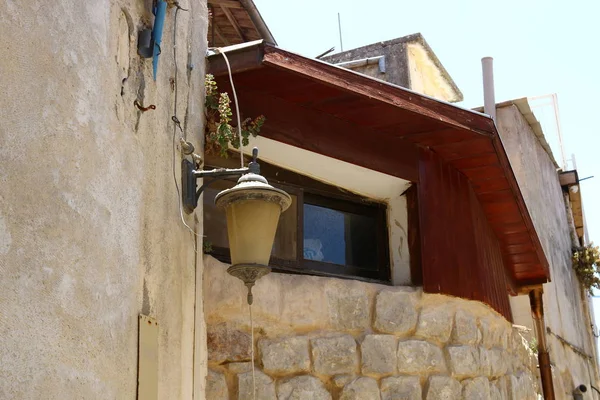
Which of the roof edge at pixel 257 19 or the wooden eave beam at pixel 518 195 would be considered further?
the roof edge at pixel 257 19

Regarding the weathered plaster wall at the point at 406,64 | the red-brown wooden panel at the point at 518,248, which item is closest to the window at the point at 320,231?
the red-brown wooden panel at the point at 518,248

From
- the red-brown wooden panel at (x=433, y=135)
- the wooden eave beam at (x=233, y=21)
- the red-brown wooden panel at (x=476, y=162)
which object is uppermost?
the wooden eave beam at (x=233, y=21)

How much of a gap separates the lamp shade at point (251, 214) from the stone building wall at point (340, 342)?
52 cm

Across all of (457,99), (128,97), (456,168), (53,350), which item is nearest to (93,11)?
(128,97)

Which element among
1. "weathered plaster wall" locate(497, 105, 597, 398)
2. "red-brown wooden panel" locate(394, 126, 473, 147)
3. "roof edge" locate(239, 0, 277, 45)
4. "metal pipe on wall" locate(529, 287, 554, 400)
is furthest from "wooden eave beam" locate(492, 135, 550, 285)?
"roof edge" locate(239, 0, 277, 45)

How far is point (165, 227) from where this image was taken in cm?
355

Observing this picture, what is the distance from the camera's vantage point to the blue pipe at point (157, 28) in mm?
3520

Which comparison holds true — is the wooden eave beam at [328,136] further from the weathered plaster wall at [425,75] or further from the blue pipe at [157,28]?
the weathered plaster wall at [425,75]

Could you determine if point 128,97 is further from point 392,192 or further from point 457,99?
point 457,99

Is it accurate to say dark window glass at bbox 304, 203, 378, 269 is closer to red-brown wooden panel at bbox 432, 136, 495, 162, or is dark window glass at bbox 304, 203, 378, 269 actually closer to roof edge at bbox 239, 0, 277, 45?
red-brown wooden panel at bbox 432, 136, 495, 162

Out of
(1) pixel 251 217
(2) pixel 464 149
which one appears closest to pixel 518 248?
(2) pixel 464 149

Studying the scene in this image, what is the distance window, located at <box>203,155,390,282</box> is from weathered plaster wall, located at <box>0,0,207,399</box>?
31.4 inches

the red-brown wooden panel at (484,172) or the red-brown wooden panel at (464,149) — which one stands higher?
the red-brown wooden panel at (464,149)

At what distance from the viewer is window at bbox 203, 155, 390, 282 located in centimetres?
461
